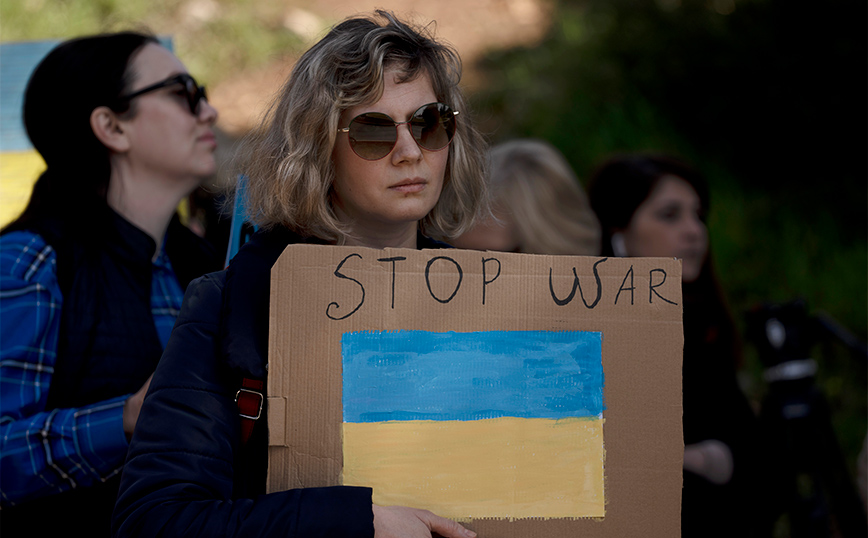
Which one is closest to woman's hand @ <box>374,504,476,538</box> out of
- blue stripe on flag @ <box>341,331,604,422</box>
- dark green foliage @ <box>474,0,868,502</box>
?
blue stripe on flag @ <box>341,331,604,422</box>

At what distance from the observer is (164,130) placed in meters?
2.01

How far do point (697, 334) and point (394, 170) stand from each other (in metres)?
1.54

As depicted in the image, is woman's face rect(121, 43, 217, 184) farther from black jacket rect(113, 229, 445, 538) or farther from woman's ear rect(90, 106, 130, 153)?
black jacket rect(113, 229, 445, 538)

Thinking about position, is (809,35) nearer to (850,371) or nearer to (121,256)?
(850,371)

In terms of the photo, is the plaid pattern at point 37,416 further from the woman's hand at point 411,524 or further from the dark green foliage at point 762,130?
the dark green foliage at point 762,130

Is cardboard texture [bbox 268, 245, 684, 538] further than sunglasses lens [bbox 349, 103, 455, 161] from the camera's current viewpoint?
No

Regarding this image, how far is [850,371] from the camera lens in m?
4.52

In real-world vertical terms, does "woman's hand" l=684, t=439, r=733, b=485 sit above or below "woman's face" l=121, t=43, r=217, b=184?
below

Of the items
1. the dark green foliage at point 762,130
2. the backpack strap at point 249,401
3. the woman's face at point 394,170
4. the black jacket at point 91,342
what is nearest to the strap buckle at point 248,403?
the backpack strap at point 249,401

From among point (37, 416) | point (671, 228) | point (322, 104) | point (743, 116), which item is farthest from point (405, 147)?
point (743, 116)

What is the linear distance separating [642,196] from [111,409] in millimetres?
1995

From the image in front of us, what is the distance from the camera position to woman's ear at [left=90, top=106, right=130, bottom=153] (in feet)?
6.41

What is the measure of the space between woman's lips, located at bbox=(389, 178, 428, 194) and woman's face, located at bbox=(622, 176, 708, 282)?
1574mm

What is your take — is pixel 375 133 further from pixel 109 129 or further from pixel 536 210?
pixel 536 210
